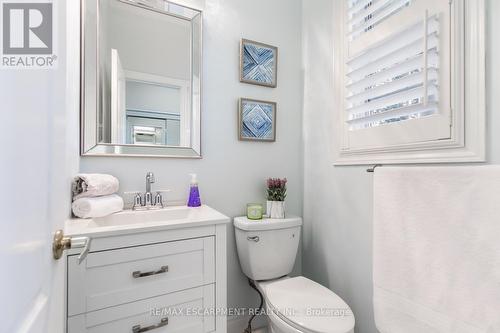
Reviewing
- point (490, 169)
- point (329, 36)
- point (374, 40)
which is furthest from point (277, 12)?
point (490, 169)

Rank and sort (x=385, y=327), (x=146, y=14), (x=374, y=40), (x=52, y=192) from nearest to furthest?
(x=52, y=192) < (x=385, y=327) < (x=374, y=40) < (x=146, y=14)

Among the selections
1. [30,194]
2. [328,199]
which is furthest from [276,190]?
[30,194]

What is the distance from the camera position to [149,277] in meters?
0.95

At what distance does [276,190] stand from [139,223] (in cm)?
81

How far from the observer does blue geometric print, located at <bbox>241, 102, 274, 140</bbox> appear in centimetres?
161

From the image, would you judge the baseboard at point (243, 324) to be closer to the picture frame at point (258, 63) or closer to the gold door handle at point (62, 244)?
the gold door handle at point (62, 244)

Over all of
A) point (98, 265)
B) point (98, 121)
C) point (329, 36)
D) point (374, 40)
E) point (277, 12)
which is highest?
point (277, 12)

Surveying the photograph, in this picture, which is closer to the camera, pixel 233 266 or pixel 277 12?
pixel 233 266

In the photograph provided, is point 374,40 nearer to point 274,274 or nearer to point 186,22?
point 186,22

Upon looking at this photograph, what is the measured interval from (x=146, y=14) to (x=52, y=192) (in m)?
1.26

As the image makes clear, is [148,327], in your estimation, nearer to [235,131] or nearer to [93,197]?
[93,197]

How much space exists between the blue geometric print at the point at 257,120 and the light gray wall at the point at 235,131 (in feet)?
0.19

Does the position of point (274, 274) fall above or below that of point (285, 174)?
below

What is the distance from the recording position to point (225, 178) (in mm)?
1570
